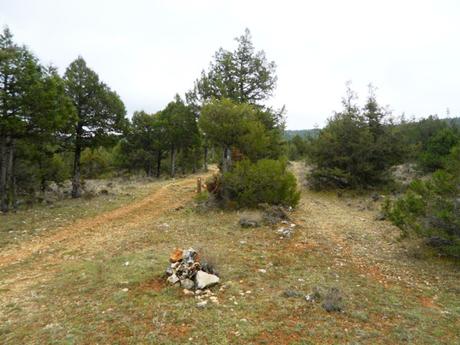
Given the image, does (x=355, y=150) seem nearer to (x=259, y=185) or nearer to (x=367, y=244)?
(x=259, y=185)

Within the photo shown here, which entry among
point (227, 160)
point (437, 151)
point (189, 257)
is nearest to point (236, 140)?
point (227, 160)

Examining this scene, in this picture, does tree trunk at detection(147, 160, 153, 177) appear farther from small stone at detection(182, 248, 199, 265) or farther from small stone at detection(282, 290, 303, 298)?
small stone at detection(282, 290, 303, 298)

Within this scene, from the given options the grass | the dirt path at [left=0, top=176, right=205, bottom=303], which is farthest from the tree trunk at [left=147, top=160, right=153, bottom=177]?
the grass

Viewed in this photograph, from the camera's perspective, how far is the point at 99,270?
29.3 ft

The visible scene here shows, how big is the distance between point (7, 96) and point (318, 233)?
1427 cm

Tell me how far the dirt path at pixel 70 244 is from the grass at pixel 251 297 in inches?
14.3

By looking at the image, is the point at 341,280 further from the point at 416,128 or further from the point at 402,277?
the point at 416,128

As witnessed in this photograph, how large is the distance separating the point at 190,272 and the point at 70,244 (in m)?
5.90

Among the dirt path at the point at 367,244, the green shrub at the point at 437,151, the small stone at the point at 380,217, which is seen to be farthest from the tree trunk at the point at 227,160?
the green shrub at the point at 437,151

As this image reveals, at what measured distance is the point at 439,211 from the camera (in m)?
9.43

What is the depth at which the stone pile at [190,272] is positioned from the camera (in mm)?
7590

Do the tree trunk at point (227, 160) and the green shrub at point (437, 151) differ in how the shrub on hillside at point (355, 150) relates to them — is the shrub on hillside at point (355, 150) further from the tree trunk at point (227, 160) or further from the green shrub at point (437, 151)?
the tree trunk at point (227, 160)

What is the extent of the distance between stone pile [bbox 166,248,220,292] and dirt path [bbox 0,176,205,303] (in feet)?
10.8

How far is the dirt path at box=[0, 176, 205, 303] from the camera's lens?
895cm
